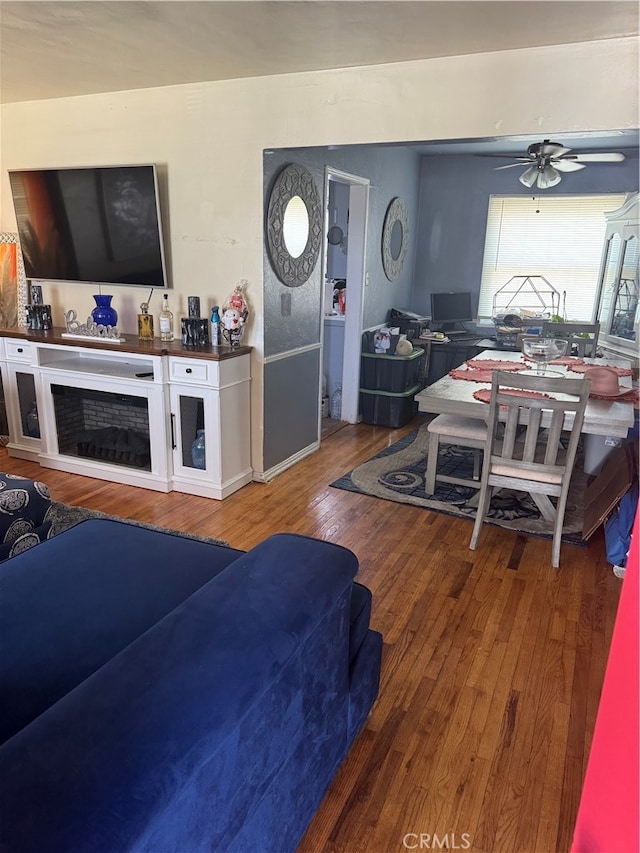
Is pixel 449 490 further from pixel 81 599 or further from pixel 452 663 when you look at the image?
pixel 81 599

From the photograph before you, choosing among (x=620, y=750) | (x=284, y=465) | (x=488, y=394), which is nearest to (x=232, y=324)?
(x=284, y=465)

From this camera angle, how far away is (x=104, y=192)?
3.54 metres

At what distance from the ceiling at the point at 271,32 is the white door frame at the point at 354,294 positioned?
189 cm

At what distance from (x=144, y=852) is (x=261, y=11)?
2518 mm

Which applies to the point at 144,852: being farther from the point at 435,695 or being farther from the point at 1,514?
the point at 1,514

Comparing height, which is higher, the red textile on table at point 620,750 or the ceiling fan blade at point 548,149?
the ceiling fan blade at point 548,149

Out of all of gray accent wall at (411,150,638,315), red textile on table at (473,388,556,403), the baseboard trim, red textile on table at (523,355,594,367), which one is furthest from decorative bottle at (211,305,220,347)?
gray accent wall at (411,150,638,315)

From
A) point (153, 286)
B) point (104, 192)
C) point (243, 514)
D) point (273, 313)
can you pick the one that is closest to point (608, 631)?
point (243, 514)

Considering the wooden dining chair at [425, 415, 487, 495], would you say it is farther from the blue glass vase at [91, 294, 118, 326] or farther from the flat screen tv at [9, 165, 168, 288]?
the blue glass vase at [91, 294, 118, 326]

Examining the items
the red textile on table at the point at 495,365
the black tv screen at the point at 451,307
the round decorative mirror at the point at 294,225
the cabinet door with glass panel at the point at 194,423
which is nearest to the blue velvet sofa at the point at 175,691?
the cabinet door with glass panel at the point at 194,423

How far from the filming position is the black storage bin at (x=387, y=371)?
16.3ft

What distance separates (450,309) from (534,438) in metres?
3.34

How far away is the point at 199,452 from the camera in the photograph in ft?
11.5

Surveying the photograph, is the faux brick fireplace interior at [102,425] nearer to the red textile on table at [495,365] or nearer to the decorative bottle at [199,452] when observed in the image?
the decorative bottle at [199,452]
